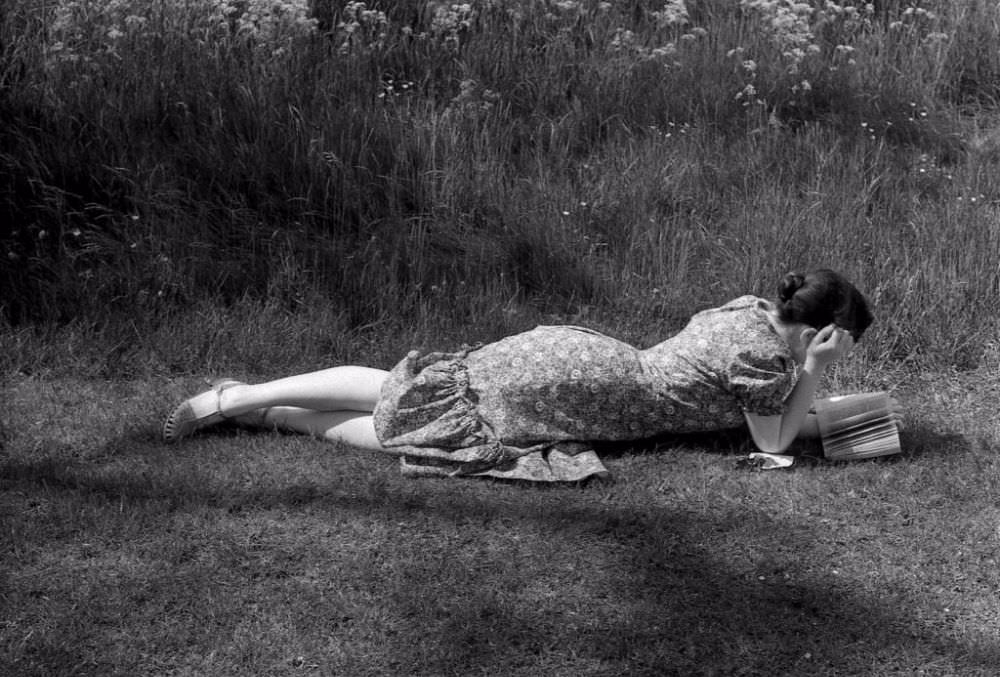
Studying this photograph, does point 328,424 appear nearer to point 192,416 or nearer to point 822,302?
point 192,416

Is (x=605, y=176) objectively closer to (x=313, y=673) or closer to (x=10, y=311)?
(x=10, y=311)

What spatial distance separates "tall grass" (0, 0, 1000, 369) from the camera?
6016 millimetres

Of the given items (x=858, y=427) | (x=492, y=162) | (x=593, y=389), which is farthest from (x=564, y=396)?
(x=492, y=162)

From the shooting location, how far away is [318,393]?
4648 millimetres

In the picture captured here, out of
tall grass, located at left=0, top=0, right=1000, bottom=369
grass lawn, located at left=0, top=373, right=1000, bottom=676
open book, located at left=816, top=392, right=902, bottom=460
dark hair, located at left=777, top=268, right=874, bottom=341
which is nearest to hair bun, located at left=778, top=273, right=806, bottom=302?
dark hair, located at left=777, top=268, right=874, bottom=341

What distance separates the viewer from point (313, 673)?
3299mm

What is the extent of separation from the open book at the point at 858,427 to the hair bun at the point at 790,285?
579 millimetres

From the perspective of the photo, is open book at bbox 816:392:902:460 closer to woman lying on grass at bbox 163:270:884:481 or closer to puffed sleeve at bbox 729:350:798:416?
woman lying on grass at bbox 163:270:884:481

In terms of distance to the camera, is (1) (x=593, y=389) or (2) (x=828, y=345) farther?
(1) (x=593, y=389)

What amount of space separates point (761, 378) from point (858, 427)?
569 millimetres

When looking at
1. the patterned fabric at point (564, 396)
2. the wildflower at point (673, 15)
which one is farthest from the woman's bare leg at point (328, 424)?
the wildflower at point (673, 15)

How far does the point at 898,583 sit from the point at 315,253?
11.7ft

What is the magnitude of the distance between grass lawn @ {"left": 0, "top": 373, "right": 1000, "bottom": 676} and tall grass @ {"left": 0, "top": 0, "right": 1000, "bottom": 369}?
133cm

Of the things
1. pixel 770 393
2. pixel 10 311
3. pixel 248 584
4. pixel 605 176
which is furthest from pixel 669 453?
pixel 10 311
